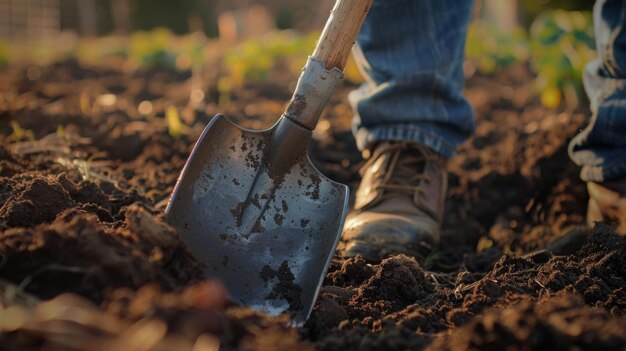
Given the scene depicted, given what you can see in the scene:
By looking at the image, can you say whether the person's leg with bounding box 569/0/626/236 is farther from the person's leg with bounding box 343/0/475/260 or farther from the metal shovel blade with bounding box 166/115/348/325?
the metal shovel blade with bounding box 166/115/348/325

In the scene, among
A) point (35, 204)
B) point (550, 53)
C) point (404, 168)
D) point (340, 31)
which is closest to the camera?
point (35, 204)

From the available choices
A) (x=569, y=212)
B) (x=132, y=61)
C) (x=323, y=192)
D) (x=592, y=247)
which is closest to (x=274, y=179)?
(x=323, y=192)

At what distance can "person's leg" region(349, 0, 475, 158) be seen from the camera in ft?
7.43

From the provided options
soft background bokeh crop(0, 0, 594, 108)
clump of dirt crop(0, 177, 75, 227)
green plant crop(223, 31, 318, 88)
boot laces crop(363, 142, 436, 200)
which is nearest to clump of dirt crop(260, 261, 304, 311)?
clump of dirt crop(0, 177, 75, 227)

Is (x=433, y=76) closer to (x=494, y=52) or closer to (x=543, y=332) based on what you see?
(x=543, y=332)

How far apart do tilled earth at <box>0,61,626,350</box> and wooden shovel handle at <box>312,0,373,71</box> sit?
0.56 metres

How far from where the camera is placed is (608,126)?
212 cm

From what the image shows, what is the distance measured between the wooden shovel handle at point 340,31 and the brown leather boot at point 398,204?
58cm

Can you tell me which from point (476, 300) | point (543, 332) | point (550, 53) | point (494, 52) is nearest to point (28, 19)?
point (494, 52)

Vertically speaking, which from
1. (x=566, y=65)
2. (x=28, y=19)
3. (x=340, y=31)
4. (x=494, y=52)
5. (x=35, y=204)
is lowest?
(x=28, y=19)

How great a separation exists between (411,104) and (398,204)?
372 millimetres

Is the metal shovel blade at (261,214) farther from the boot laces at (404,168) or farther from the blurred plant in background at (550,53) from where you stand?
the blurred plant in background at (550,53)

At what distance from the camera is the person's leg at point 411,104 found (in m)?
2.25

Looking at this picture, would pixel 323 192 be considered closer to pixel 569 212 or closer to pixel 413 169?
pixel 413 169
